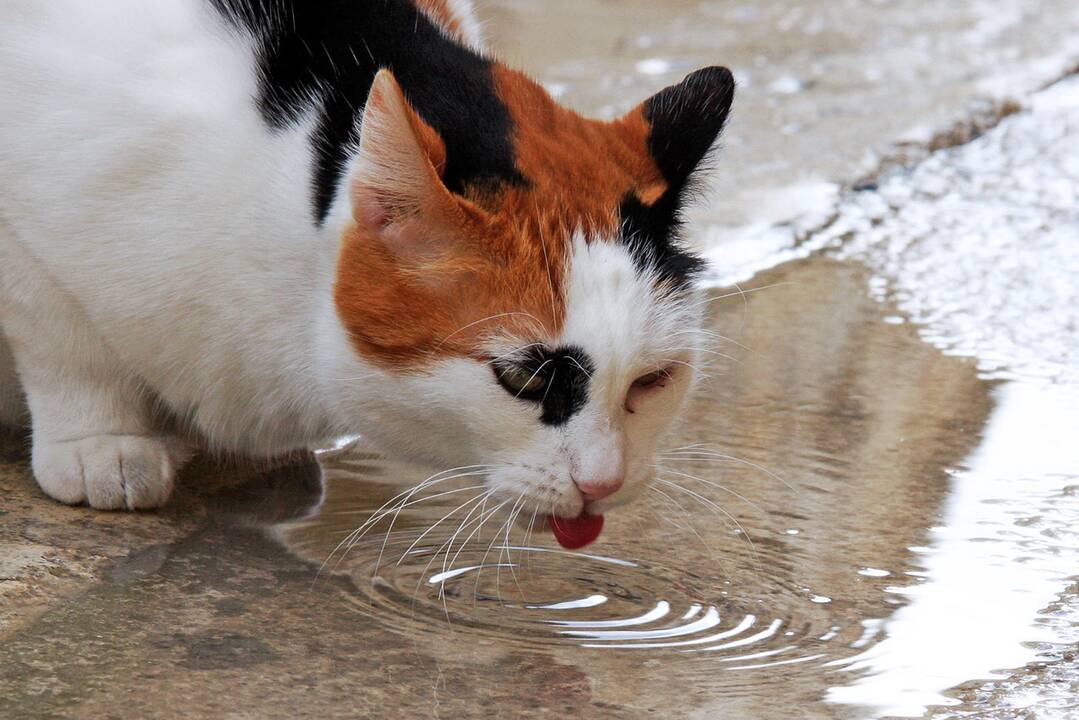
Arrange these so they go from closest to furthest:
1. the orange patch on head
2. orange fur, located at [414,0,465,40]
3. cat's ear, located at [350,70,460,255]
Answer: cat's ear, located at [350,70,460,255], the orange patch on head, orange fur, located at [414,0,465,40]

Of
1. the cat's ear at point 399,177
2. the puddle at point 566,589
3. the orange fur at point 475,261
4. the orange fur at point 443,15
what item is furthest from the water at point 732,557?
the orange fur at point 443,15

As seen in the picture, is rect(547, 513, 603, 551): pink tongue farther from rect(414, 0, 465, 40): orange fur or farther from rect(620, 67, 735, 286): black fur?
rect(414, 0, 465, 40): orange fur

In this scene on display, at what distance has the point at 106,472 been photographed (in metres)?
2.44

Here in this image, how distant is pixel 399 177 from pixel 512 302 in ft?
0.72

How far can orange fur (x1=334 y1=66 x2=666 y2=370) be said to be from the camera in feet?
6.45

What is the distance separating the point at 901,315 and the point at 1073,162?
1244 millimetres

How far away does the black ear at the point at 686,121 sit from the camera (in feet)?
7.23

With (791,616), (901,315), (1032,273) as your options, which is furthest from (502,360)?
(1032,273)

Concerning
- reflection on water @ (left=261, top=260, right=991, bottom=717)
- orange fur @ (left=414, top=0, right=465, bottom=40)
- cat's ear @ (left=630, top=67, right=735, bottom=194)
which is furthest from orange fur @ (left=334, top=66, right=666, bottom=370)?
orange fur @ (left=414, top=0, right=465, bottom=40)

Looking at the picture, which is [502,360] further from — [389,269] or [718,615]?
[718,615]

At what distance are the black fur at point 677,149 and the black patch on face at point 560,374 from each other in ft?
0.71

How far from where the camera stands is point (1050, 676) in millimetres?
2016

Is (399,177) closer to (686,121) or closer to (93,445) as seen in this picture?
(686,121)

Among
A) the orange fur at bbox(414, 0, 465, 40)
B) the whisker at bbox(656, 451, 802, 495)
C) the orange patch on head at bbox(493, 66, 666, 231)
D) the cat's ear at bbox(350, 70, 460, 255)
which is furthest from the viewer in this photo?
the whisker at bbox(656, 451, 802, 495)
